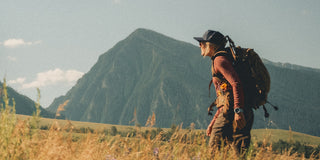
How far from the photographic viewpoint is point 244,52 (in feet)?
13.6

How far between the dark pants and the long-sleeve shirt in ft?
0.80

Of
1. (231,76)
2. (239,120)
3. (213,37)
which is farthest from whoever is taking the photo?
(213,37)

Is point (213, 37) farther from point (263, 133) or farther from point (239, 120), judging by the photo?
point (263, 133)

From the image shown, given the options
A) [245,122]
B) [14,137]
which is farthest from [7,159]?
[245,122]

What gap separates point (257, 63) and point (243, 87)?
0.36 metres

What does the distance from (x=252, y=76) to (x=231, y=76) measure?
12.7 inches

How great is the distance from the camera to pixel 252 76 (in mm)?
4035

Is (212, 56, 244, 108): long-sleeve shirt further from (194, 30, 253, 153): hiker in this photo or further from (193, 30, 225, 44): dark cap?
(193, 30, 225, 44): dark cap

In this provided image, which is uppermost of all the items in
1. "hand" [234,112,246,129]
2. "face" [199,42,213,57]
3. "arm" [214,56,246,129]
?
"face" [199,42,213,57]

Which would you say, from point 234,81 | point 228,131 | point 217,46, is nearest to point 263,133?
point 228,131

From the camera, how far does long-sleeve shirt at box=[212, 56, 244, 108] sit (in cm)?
385

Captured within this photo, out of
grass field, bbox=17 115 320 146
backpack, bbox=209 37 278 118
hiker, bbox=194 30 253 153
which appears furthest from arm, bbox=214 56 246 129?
grass field, bbox=17 115 320 146

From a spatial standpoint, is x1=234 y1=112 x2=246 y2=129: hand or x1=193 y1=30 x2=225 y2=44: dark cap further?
x1=193 y1=30 x2=225 y2=44: dark cap

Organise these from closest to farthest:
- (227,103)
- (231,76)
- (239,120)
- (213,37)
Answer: (239,120)
(231,76)
(227,103)
(213,37)
